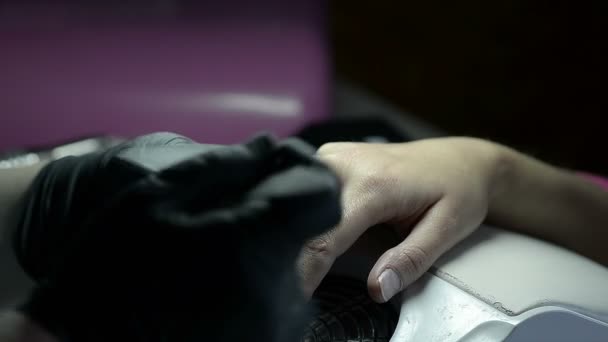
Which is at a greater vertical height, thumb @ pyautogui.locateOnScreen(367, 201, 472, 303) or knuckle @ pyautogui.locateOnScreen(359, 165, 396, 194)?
knuckle @ pyautogui.locateOnScreen(359, 165, 396, 194)

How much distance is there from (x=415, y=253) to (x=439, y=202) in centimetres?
5

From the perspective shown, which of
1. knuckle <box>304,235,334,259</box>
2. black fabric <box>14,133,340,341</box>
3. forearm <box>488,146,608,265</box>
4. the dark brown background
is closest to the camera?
→ black fabric <box>14,133,340,341</box>

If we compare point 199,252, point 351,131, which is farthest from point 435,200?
point 351,131

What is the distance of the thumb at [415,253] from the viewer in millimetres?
492

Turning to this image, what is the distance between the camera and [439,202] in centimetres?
53

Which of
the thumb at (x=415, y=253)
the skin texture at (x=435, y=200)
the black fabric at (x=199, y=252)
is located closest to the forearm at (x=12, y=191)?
the skin texture at (x=435, y=200)

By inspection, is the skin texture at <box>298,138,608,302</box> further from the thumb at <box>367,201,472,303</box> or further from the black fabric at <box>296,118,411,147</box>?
the black fabric at <box>296,118,411,147</box>

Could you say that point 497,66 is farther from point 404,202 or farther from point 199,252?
point 199,252

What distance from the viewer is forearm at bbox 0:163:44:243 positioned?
1.57 feet

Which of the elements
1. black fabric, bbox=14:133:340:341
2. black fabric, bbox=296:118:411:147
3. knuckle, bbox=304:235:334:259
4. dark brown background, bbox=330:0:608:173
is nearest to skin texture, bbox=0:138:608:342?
knuckle, bbox=304:235:334:259

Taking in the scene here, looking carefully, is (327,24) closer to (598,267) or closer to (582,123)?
(582,123)

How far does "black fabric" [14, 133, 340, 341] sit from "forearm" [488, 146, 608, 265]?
304mm

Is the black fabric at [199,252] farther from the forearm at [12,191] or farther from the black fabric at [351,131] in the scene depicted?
the black fabric at [351,131]

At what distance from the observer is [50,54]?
1.19 metres
